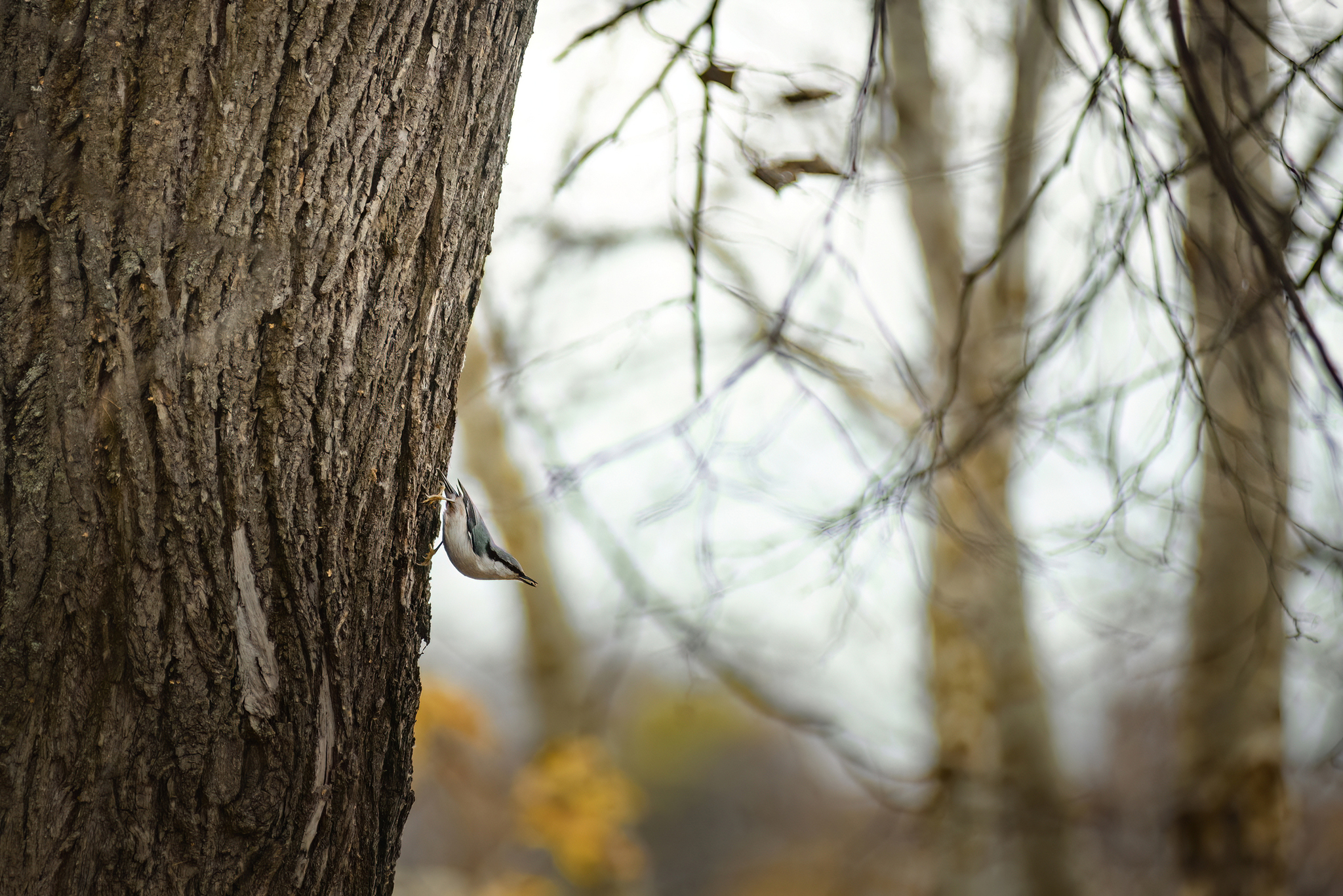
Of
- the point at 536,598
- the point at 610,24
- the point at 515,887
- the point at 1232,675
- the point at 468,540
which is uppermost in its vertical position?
the point at 610,24

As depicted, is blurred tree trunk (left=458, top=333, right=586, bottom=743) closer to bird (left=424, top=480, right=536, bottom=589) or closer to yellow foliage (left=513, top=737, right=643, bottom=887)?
yellow foliage (left=513, top=737, right=643, bottom=887)

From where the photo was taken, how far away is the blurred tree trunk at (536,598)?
6.14 m

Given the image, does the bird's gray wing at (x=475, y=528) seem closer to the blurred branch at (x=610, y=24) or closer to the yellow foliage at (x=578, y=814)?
the blurred branch at (x=610, y=24)

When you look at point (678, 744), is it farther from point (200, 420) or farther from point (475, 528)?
point (200, 420)

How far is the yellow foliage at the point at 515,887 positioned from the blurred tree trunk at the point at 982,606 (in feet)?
12.3

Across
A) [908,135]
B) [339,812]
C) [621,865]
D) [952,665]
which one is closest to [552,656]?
[621,865]

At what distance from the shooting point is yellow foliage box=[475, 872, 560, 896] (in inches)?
255

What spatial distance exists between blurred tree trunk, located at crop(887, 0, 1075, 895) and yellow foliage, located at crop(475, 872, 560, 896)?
3.75m

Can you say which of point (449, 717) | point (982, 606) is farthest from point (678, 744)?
point (982, 606)

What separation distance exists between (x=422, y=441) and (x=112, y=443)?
0.34m

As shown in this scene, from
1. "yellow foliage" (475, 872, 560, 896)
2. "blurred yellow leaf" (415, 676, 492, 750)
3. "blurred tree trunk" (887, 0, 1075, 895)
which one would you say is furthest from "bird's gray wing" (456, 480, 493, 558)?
"yellow foliage" (475, 872, 560, 896)

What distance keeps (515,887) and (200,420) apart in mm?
6662

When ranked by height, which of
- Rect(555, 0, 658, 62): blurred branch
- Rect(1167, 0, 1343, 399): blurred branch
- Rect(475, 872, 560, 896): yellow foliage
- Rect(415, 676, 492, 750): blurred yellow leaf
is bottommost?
Rect(475, 872, 560, 896): yellow foliage

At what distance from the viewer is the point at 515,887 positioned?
657 cm
